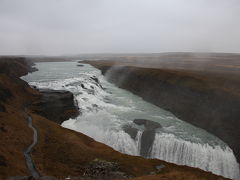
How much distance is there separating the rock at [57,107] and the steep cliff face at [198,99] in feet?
73.0

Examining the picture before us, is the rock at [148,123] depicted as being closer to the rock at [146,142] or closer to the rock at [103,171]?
the rock at [146,142]

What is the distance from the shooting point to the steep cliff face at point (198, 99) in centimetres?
3143

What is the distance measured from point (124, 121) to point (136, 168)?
14.8 metres

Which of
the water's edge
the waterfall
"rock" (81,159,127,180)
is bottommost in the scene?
the waterfall

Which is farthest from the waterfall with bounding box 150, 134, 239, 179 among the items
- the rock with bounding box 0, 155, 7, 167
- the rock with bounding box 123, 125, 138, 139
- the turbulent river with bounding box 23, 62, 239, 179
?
the rock with bounding box 0, 155, 7, 167

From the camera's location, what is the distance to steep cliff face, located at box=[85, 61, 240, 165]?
31.4m

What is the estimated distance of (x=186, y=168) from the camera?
70.8 feet

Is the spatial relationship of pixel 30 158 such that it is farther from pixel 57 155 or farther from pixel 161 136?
pixel 161 136

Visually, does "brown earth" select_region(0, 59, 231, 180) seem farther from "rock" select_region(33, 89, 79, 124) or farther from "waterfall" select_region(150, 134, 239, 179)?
"rock" select_region(33, 89, 79, 124)

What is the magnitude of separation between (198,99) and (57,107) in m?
31.7

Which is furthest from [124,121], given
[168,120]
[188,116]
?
[188,116]

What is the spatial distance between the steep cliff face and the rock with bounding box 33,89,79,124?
73.0 feet

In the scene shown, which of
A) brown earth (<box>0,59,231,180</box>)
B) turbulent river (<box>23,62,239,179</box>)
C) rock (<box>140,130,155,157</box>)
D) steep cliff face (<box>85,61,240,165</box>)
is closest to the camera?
brown earth (<box>0,59,231,180</box>)

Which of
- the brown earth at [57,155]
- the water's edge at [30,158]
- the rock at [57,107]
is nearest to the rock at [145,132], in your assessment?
the brown earth at [57,155]
